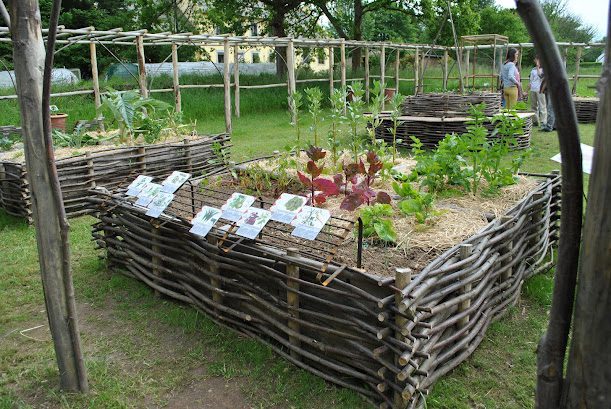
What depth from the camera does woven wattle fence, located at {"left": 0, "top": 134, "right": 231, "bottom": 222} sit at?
568 centimetres

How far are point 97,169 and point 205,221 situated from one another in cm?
336

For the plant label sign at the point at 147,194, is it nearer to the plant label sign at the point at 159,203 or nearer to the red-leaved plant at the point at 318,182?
the plant label sign at the point at 159,203

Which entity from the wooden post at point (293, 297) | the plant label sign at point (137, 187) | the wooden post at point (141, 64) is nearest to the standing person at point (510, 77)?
the wooden post at point (141, 64)

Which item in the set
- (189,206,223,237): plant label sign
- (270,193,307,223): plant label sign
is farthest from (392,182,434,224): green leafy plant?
(189,206,223,237): plant label sign

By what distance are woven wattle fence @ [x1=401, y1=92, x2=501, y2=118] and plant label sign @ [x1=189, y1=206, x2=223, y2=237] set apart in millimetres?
7037

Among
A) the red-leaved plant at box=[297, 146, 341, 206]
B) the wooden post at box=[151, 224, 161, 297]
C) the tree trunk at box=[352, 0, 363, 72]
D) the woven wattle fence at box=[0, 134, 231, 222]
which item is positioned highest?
the tree trunk at box=[352, 0, 363, 72]

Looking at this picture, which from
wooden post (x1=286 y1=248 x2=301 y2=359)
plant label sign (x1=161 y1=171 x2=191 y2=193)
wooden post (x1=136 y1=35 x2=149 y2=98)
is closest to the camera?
wooden post (x1=286 y1=248 x2=301 y2=359)

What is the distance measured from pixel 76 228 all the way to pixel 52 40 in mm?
3638

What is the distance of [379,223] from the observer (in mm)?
3211

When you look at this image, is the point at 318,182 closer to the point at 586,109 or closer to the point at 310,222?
the point at 310,222

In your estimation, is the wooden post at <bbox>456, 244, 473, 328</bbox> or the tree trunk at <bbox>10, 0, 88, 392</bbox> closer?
the tree trunk at <bbox>10, 0, 88, 392</bbox>

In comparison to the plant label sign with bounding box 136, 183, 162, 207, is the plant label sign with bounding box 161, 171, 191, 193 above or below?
above

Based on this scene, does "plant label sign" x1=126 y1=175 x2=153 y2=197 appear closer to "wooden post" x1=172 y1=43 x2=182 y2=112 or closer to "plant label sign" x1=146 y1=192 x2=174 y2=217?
"plant label sign" x1=146 y1=192 x2=174 y2=217

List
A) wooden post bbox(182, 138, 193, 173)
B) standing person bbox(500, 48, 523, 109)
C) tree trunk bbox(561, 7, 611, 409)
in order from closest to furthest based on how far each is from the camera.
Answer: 1. tree trunk bbox(561, 7, 611, 409)
2. wooden post bbox(182, 138, 193, 173)
3. standing person bbox(500, 48, 523, 109)
